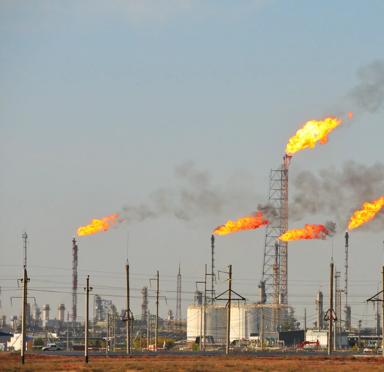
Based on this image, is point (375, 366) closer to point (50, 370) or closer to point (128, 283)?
point (50, 370)

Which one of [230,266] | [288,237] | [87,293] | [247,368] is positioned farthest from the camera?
[288,237]

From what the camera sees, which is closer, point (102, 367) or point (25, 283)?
point (102, 367)

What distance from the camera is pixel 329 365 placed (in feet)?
351

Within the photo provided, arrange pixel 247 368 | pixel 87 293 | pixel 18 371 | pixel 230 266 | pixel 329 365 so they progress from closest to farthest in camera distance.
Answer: pixel 18 371, pixel 247 368, pixel 329 365, pixel 87 293, pixel 230 266

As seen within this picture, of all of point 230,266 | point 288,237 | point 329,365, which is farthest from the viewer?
point 288,237

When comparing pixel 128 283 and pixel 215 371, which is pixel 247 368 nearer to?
pixel 215 371

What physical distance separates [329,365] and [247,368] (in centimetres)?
1204

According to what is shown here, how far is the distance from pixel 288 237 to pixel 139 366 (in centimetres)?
7908

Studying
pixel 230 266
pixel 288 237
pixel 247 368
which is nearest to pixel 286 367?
pixel 247 368

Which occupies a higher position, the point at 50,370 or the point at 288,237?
the point at 288,237

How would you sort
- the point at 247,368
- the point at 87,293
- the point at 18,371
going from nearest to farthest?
the point at 18,371 → the point at 247,368 → the point at 87,293

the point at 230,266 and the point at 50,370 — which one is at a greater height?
the point at 230,266

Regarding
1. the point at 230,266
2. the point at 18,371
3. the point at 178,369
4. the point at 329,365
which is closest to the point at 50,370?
the point at 18,371

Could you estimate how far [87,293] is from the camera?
116688 mm
